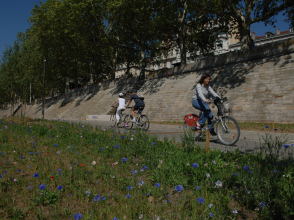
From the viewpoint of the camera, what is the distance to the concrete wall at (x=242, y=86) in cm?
1266

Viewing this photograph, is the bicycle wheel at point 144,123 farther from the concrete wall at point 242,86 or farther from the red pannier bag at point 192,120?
the concrete wall at point 242,86

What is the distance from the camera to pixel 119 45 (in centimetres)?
3081

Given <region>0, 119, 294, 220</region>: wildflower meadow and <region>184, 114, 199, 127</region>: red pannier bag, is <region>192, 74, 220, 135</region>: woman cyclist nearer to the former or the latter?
<region>184, 114, 199, 127</region>: red pannier bag

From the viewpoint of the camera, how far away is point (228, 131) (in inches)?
239

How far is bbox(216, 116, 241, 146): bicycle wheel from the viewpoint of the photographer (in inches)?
228

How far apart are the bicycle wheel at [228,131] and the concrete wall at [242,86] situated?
2462mm

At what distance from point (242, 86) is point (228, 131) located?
404 inches

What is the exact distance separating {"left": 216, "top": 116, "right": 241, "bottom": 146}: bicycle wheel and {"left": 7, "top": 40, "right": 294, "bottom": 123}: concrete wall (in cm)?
246

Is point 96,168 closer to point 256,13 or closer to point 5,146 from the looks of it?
point 5,146

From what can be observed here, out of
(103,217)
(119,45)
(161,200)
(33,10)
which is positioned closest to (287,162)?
(161,200)

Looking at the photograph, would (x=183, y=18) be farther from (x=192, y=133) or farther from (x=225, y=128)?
(x=192, y=133)

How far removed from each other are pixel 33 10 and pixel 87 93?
60.0 feet

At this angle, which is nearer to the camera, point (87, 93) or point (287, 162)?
point (287, 162)

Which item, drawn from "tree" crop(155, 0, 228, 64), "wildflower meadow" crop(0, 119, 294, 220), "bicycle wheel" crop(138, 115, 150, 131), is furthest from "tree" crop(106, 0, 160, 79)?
"wildflower meadow" crop(0, 119, 294, 220)
